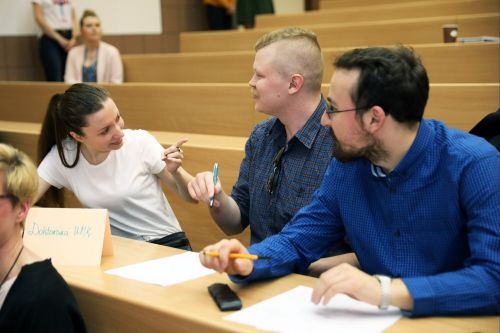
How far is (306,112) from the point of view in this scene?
7.22 feet

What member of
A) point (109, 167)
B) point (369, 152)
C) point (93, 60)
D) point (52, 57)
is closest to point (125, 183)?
point (109, 167)

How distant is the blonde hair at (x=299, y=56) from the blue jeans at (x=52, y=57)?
4.11 metres

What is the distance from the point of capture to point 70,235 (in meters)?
1.94

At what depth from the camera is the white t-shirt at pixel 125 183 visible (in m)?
2.49

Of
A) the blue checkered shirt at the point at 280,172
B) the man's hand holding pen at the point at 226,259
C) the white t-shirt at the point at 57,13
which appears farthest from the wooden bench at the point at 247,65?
the man's hand holding pen at the point at 226,259

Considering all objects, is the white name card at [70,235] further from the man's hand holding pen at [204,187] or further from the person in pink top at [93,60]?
the person in pink top at [93,60]

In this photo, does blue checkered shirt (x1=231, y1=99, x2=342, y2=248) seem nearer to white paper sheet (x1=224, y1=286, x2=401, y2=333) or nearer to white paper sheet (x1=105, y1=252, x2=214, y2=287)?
white paper sheet (x1=105, y1=252, x2=214, y2=287)

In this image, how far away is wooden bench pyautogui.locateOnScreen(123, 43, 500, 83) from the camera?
3.33 meters

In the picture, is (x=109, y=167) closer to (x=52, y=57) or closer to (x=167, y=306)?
(x=167, y=306)

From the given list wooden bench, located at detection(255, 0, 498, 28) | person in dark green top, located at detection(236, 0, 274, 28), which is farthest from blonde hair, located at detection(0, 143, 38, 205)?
person in dark green top, located at detection(236, 0, 274, 28)

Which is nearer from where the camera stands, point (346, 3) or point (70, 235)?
point (70, 235)

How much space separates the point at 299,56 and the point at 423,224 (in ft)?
3.02

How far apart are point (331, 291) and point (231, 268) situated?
0.91 ft

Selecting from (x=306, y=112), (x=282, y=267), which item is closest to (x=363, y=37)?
(x=306, y=112)
